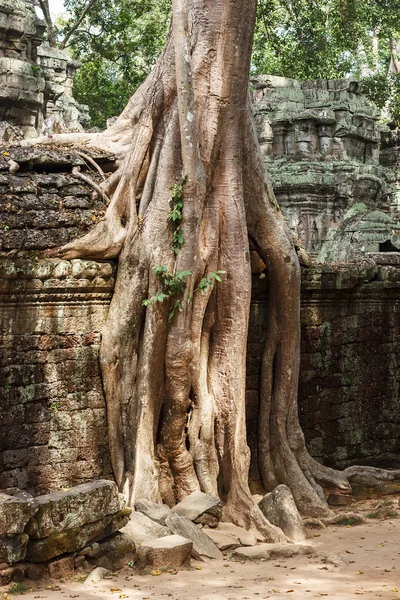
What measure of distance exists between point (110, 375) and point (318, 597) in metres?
2.47

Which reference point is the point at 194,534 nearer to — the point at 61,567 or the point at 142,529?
the point at 142,529

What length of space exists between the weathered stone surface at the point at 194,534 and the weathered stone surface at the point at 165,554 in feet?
0.78

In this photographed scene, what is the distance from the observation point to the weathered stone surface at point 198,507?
6.97m

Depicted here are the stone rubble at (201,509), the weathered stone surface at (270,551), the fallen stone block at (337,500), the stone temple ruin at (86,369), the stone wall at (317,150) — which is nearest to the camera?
the stone temple ruin at (86,369)

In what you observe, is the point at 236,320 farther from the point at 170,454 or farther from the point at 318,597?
the point at 318,597

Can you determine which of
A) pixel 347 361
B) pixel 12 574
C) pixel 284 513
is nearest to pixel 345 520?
pixel 284 513

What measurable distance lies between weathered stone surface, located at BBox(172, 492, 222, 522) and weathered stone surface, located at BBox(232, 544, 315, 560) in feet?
1.35

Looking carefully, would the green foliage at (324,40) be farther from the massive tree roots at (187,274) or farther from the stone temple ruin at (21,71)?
the massive tree roots at (187,274)

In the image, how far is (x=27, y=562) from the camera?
5.71 metres

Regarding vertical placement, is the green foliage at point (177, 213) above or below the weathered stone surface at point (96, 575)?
above

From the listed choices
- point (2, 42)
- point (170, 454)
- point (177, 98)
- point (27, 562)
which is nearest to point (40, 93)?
point (2, 42)

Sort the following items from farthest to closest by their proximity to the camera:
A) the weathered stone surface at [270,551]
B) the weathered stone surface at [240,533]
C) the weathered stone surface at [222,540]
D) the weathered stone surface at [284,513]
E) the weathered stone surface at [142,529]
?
the weathered stone surface at [284,513] < the weathered stone surface at [240,533] < the weathered stone surface at [222,540] < the weathered stone surface at [270,551] < the weathered stone surface at [142,529]

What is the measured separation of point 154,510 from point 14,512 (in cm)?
152

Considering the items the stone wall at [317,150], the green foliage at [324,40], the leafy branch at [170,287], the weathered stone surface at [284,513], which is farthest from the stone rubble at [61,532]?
the green foliage at [324,40]
